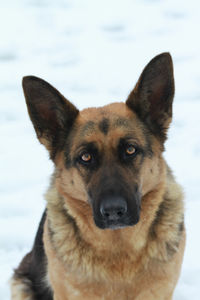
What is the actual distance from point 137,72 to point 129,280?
5.13 metres

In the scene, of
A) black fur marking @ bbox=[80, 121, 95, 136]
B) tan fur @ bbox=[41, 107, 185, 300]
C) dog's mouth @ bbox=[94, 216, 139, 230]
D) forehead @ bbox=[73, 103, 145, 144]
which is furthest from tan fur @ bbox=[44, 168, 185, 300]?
black fur marking @ bbox=[80, 121, 95, 136]

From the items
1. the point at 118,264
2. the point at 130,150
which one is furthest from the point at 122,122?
the point at 118,264

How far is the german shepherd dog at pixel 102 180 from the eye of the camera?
3.52m

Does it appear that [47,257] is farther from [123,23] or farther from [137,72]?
[123,23]

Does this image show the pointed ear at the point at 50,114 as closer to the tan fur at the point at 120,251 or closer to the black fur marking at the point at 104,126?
the tan fur at the point at 120,251

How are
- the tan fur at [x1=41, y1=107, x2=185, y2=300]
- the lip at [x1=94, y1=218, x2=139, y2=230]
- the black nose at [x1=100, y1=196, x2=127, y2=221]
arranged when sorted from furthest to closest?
the tan fur at [x1=41, y1=107, x2=185, y2=300] < the lip at [x1=94, y1=218, x2=139, y2=230] < the black nose at [x1=100, y1=196, x2=127, y2=221]

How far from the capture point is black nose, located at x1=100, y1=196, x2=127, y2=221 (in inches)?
129

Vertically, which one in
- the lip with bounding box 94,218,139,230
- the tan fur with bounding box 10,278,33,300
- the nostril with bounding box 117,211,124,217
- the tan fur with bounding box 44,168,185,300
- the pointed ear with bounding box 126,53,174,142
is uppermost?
the pointed ear with bounding box 126,53,174,142

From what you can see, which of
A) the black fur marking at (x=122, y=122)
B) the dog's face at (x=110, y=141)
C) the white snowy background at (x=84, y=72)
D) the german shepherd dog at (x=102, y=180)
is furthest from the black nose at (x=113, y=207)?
the white snowy background at (x=84, y=72)

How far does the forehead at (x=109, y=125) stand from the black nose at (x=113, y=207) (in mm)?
414

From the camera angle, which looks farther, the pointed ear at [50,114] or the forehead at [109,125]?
the pointed ear at [50,114]

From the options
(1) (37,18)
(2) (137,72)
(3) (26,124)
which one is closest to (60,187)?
(3) (26,124)

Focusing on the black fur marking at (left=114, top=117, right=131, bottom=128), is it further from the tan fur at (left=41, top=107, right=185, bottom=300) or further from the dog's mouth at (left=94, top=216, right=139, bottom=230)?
the dog's mouth at (left=94, top=216, right=139, bottom=230)

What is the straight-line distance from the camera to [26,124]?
7.28m
